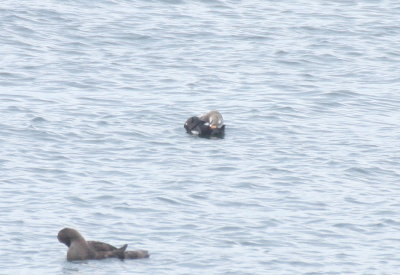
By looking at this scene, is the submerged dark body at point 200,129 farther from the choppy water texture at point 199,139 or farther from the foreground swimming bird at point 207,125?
the choppy water texture at point 199,139

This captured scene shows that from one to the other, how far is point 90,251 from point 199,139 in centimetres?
723

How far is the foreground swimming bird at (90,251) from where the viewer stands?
547 inches

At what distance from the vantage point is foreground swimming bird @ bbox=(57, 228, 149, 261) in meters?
13.9

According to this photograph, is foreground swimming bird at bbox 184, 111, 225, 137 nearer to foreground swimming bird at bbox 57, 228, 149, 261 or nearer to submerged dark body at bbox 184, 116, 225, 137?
submerged dark body at bbox 184, 116, 225, 137

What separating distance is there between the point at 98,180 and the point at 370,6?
20426mm

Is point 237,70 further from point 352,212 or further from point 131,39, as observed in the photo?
point 352,212

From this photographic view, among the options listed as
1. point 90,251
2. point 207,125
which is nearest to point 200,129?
point 207,125

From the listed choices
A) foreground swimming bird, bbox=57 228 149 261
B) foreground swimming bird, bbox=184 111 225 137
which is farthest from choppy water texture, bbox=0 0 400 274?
foreground swimming bird, bbox=184 111 225 137

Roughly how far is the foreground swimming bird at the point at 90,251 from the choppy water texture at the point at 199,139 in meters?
0.10

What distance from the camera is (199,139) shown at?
2102 centimetres

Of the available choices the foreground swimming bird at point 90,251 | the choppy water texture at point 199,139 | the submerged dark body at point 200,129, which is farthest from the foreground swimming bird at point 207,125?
the foreground swimming bird at point 90,251

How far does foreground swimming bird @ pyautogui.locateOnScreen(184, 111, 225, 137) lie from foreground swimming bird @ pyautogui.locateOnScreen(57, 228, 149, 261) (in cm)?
687

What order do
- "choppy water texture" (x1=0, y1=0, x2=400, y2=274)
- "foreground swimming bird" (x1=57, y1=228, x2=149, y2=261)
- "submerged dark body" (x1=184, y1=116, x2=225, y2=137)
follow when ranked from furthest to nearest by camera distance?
"submerged dark body" (x1=184, y1=116, x2=225, y2=137) → "choppy water texture" (x1=0, y1=0, x2=400, y2=274) → "foreground swimming bird" (x1=57, y1=228, x2=149, y2=261)

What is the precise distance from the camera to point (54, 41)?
95.4 feet
